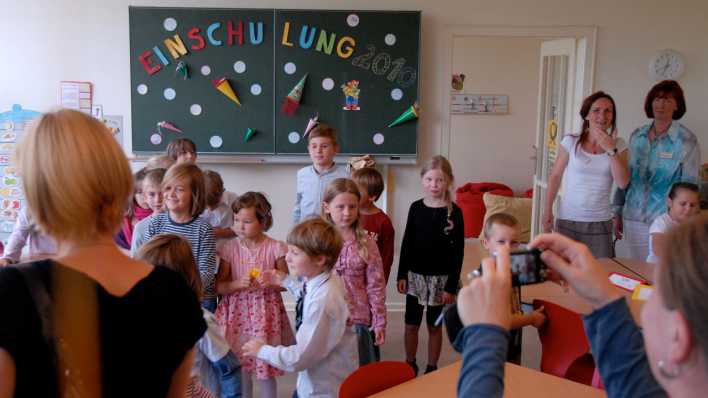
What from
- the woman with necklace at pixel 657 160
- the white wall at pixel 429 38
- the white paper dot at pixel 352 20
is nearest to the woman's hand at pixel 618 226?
the woman with necklace at pixel 657 160

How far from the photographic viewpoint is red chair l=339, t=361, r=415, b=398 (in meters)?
1.82

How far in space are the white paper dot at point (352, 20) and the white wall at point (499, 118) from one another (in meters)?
2.68

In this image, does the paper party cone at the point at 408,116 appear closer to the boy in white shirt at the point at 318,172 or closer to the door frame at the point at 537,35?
the door frame at the point at 537,35

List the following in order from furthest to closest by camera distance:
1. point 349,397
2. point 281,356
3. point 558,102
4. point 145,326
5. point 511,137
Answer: point 511,137, point 558,102, point 281,356, point 349,397, point 145,326

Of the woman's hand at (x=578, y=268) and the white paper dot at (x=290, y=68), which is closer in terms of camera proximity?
the woman's hand at (x=578, y=268)

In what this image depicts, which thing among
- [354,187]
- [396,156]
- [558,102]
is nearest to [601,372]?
[354,187]

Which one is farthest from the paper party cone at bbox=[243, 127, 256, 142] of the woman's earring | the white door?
the woman's earring

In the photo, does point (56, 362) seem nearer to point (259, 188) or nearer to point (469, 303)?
point (469, 303)

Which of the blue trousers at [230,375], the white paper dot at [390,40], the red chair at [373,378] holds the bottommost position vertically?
the blue trousers at [230,375]

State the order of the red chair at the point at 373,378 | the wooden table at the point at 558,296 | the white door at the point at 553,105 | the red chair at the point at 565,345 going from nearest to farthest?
1. the red chair at the point at 373,378
2. the red chair at the point at 565,345
3. the wooden table at the point at 558,296
4. the white door at the point at 553,105

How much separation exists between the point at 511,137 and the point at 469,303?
6423mm

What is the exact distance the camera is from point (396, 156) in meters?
4.71

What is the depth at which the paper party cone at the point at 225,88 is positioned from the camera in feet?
15.1

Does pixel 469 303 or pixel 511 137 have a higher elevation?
pixel 511 137
